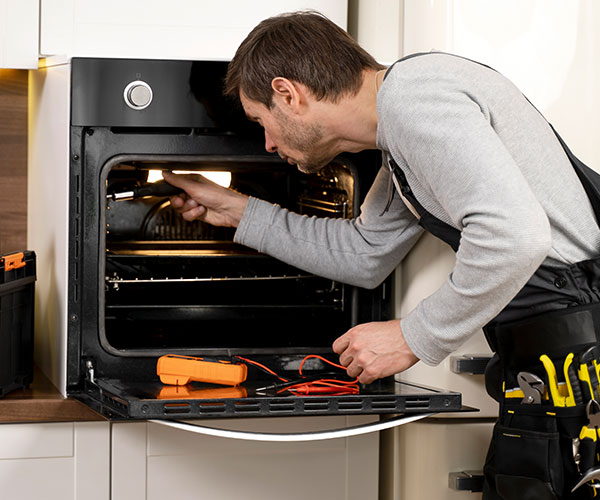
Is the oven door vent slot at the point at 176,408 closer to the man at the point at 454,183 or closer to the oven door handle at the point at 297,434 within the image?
the oven door handle at the point at 297,434

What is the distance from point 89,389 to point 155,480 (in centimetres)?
22

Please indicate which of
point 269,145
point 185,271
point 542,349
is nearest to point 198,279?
point 185,271

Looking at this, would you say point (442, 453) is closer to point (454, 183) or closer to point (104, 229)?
point (454, 183)

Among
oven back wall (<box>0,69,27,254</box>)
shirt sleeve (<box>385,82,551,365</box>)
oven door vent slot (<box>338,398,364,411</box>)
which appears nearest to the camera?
shirt sleeve (<box>385,82,551,365</box>)

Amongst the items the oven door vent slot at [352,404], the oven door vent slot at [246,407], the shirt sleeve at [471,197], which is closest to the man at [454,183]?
the shirt sleeve at [471,197]

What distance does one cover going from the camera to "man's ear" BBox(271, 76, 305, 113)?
135 cm

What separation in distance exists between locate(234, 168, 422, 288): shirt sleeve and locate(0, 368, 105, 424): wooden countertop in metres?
0.41

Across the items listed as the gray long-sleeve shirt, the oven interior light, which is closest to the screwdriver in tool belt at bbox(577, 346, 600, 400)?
the gray long-sleeve shirt

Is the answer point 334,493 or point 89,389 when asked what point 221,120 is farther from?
point 334,493

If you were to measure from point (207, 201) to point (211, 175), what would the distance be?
0.11 m

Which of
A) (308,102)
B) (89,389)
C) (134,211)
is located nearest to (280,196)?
(134,211)

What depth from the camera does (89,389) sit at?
145 centimetres

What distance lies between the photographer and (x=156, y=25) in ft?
5.50

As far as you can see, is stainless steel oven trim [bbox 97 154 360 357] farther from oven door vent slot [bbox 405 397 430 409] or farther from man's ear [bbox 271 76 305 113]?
oven door vent slot [bbox 405 397 430 409]
